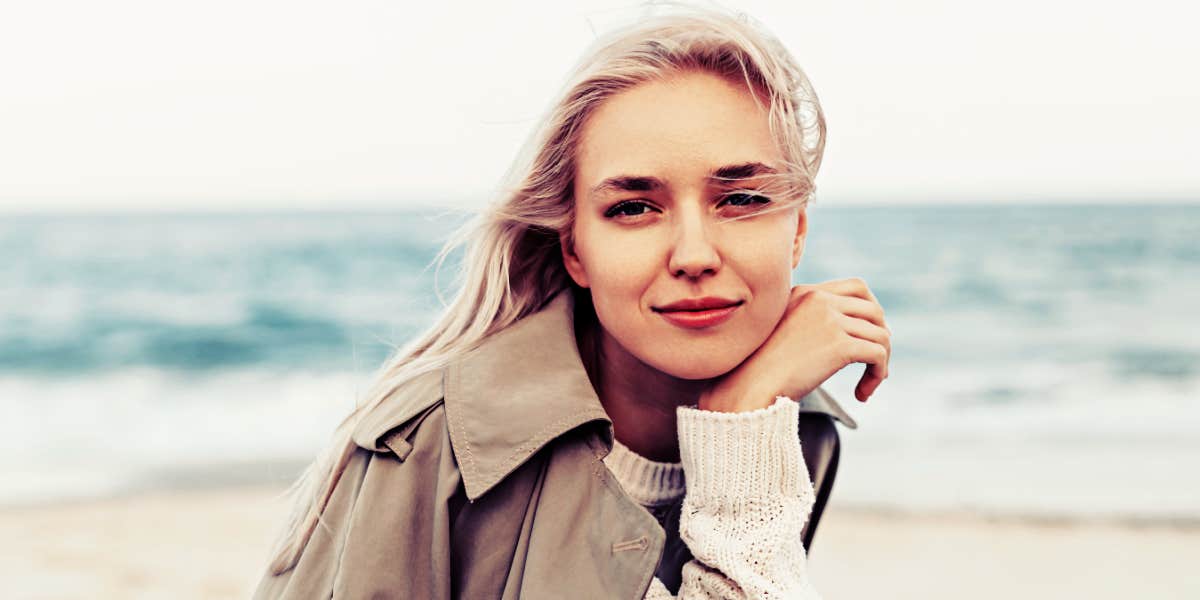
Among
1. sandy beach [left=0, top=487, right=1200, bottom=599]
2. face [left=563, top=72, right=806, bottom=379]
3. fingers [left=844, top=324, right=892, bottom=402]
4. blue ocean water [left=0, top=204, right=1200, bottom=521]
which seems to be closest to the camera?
face [left=563, top=72, right=806, bottom=379]

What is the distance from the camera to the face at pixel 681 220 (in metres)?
2.25

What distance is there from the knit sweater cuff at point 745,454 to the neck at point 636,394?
30cm

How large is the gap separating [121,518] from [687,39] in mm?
5574

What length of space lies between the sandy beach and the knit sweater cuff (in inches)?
127

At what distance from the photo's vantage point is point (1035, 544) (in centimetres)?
594

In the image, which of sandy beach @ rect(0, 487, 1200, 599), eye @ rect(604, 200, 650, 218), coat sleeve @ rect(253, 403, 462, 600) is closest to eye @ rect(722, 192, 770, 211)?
eye @ rect(604, 200, 650, 218)

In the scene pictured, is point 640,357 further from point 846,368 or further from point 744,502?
point 846,368

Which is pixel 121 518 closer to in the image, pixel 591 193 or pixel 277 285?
pixel 591 193

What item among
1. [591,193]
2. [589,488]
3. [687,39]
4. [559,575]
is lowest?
[559,575]

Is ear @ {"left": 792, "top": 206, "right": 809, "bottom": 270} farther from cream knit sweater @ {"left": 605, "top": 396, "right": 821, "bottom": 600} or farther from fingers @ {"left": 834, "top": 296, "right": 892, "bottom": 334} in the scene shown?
cream knit sweater @ {"left": 605, "top": 396, "right": 821, "bottom": 600}

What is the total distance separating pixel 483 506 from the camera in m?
2.25

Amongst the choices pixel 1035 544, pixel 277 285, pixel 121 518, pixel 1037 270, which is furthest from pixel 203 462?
pixel 1037 270

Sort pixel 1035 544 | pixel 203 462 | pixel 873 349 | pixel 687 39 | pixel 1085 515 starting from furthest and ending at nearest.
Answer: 1. pixel 203 462
2. pixel 1085 515
3. pixel 1035 544
4. pixel 873 349
5. pixel 687 39

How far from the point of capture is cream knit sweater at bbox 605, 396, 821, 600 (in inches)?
88.8
